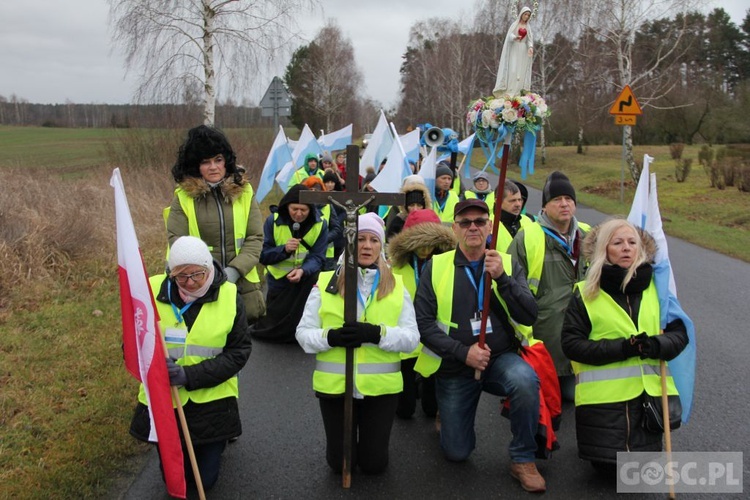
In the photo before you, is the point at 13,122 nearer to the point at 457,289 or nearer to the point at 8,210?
the point at 8,210

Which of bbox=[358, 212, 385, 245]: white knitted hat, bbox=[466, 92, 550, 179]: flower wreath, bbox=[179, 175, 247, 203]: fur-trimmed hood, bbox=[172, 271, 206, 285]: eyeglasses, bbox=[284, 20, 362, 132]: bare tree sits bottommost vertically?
bbox=[172, 271, 206, 285]: eyeglasses

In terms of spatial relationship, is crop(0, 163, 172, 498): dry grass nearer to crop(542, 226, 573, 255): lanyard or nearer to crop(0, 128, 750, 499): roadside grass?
crop(0, 128, 750, 499): roadside grass

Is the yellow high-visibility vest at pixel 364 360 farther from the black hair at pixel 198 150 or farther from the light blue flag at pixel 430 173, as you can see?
the light blue flag at pixel 430 173

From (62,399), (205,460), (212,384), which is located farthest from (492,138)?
(62,399)

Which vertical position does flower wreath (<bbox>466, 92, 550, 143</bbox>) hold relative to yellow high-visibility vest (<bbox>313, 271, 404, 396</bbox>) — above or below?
above

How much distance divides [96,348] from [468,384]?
3.70m

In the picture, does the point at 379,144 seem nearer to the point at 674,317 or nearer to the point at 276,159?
the point at 276,159

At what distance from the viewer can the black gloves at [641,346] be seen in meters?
3.44

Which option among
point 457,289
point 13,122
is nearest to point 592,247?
point 457,289

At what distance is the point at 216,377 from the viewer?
11.2 ft

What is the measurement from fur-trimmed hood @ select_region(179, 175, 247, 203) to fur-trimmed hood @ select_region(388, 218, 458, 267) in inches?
49.6

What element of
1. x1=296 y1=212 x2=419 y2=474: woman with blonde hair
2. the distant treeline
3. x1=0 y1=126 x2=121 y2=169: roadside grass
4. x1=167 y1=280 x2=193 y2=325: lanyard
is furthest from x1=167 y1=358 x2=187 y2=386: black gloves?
x1=0 y1=126 x2=121 y2=169: roadside grass

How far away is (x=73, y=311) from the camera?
22.5 ft

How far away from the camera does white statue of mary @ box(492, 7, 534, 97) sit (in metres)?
3.68
